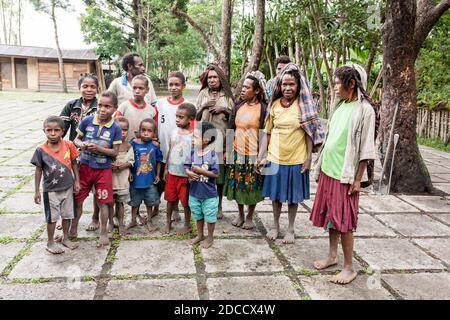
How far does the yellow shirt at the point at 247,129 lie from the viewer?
12.5ft

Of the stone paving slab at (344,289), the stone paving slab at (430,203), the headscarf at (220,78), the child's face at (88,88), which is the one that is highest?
the headscarf at (220,78)

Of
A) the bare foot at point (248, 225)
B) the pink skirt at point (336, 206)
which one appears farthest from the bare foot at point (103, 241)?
the pink skirt at point (336, 206)

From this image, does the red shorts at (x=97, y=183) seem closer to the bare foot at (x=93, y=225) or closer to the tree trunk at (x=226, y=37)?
the bare foot at (x=93, y=225)

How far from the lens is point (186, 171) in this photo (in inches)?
140

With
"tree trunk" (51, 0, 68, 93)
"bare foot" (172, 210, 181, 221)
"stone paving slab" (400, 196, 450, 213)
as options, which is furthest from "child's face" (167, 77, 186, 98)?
"tree trunk" (51, 0, 68, 93)

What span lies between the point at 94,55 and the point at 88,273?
25279 millimetres

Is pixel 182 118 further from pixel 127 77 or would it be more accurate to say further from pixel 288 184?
pixel 288 184

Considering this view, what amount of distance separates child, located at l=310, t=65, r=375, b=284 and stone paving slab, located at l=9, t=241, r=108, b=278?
1.79 metres

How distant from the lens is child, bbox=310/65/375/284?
9.39 feet

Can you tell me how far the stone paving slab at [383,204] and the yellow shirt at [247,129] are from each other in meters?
1.78

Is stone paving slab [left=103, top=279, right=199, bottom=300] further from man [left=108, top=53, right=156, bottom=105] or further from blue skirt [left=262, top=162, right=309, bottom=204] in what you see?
man [left=108, top=53, right=156, bottom=105]

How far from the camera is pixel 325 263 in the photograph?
3193 mm

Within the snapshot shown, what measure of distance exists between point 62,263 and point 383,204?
3679mm
